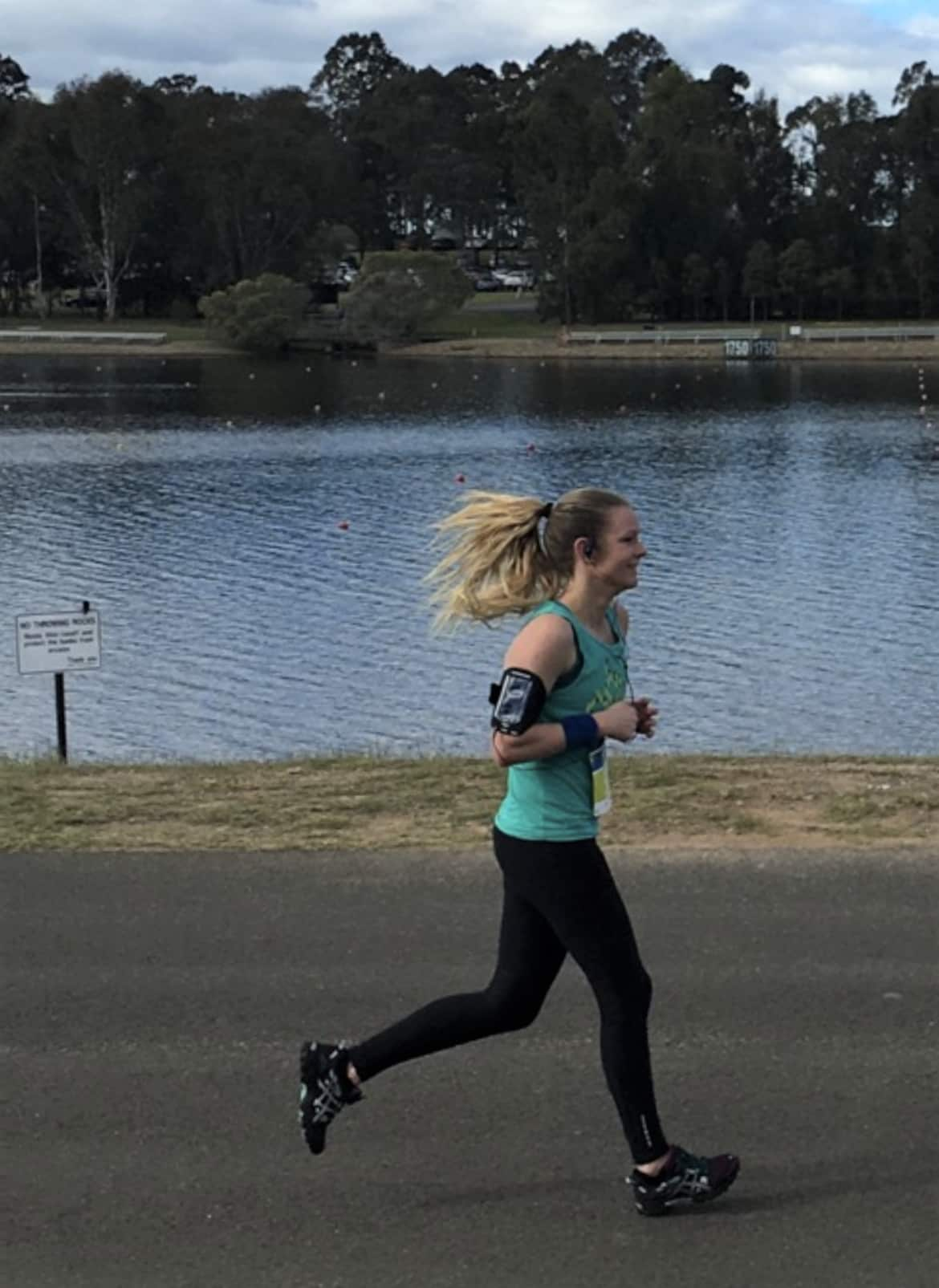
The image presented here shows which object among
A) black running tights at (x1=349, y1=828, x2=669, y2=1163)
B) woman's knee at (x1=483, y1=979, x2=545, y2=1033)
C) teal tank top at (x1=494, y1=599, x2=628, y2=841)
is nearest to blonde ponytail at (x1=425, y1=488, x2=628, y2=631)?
teal tank top at (x1=494, y1=599, x2=628, y2=841)

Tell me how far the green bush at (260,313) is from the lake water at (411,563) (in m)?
27.9

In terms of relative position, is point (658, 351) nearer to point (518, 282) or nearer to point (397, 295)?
point (397, 295)

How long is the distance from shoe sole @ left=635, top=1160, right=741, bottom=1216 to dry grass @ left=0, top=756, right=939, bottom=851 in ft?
10.1

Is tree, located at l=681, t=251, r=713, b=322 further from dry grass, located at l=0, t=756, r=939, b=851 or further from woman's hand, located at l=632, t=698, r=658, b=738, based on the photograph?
woman's hand, located at l=632, t=698, r=658, b=738

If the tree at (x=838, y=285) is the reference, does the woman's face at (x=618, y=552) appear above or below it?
below

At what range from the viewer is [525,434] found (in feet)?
176

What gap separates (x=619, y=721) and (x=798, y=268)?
324 ft

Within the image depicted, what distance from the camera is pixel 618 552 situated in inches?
177

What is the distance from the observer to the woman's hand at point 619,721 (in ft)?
14.3

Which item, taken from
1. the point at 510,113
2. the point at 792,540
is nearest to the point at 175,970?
the point at 792,540

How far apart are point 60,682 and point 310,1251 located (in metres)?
8.41

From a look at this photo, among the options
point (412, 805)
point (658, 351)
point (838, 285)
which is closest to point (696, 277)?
point (838, 285)

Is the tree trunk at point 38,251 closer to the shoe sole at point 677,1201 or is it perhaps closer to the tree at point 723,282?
the tree at point 723,282

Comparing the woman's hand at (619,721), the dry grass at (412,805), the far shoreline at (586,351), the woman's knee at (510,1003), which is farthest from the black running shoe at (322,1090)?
the far shoreline at (586,351)
